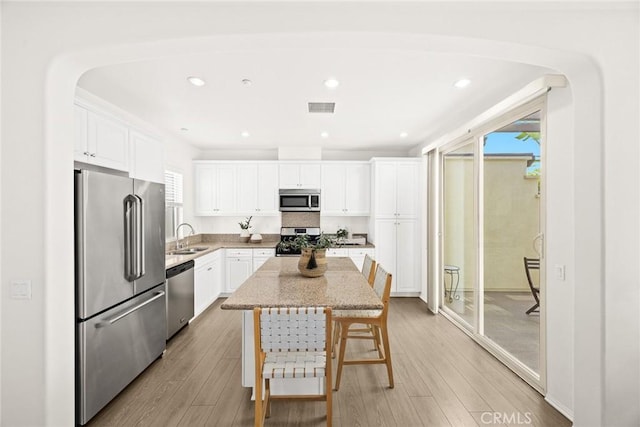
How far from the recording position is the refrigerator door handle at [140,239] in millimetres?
2783

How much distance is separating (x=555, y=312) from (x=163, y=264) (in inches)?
134

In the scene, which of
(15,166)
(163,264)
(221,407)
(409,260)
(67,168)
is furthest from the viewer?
(409,260)

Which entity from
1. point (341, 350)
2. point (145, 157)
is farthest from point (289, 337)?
point (145, 157)

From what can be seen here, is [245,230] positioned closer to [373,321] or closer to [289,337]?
[373,321]

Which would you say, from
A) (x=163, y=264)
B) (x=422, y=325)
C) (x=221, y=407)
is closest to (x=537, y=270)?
(x=422, y=325)

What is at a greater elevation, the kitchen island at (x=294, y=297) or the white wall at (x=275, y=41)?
the white wall at (x=275, y=41)

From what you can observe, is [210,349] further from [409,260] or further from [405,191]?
[405,191]

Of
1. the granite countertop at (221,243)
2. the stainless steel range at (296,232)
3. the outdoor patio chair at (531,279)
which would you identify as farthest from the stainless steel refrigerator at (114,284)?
the outdoor patio chair at (531,279)

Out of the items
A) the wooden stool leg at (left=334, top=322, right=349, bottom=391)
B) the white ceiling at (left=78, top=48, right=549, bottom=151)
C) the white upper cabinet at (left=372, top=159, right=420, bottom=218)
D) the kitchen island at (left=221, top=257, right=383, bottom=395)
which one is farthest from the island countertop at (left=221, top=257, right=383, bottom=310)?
the white upper cabinet at (left=372, top=159, right=420, bottom=218)

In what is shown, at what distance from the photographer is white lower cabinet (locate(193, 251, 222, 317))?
4.44 meters

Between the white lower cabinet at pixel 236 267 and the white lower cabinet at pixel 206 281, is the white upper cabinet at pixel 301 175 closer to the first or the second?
the white lower cabinet at pixel 236 267

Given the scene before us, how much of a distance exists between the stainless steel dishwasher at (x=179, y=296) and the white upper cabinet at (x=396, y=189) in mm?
2992

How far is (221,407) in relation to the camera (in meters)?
2.43

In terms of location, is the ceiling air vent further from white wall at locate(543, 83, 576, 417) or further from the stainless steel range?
the stainless steel range
